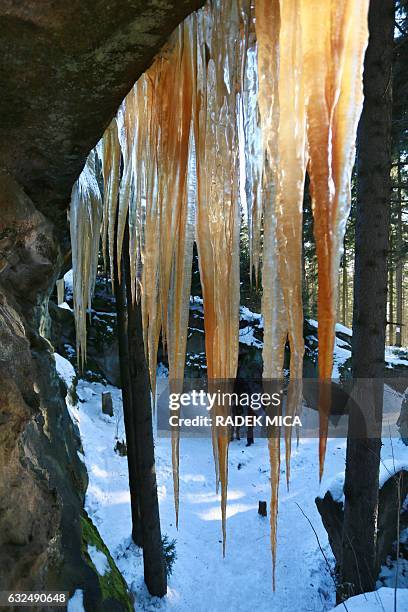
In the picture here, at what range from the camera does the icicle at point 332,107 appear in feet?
2.64

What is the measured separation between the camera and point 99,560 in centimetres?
284

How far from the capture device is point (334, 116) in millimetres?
820

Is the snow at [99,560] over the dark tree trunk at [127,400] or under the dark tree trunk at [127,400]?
under

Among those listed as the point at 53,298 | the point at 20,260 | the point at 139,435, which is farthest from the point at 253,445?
the point at 20,260

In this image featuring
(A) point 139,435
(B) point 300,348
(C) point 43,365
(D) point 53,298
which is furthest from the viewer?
(D) point 53,298

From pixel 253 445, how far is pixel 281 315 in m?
9.55

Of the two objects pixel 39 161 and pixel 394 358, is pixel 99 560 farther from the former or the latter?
pixel 394 358

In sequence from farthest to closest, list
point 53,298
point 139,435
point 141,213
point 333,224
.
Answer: point 53,298 < point 139,435 < point 141,213 < point 333,224

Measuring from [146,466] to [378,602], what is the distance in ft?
9.26

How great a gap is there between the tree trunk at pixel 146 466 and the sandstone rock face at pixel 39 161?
240 centimetres

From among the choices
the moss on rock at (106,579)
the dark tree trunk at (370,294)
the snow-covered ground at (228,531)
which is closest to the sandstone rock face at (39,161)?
the moss on rock at (106,579)

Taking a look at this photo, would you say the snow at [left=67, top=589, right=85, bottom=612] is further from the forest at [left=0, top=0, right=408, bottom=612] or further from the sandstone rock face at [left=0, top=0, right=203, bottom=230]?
the sandstone rock face at [left=0, top=0, right=203, bottom=230]

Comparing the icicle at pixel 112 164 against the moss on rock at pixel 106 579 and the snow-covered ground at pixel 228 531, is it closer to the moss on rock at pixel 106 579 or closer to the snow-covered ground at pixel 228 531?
the moss on rock at pixel 106 579

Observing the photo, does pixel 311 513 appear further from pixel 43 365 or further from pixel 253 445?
pixel 43 365
